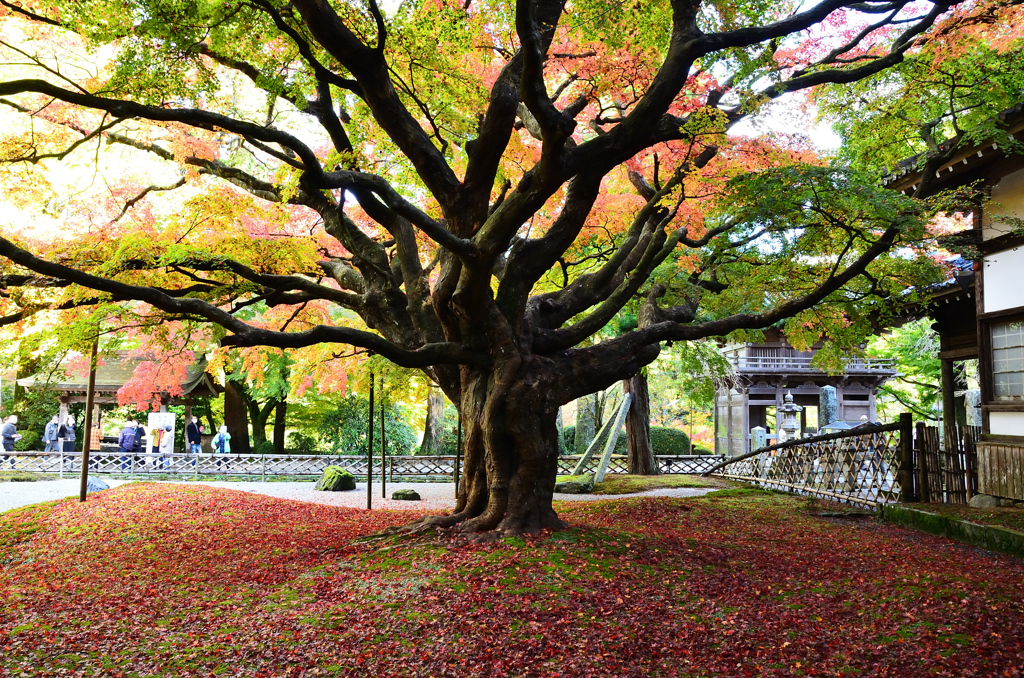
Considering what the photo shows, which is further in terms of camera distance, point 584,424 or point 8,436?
point 584,424

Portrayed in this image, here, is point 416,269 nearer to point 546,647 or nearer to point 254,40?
point 254,40

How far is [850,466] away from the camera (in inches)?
516

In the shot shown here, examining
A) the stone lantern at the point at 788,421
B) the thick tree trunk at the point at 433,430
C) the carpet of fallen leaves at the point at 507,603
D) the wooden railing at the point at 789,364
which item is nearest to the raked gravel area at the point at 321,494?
the carpet of fallen leaves at the point at 507,603

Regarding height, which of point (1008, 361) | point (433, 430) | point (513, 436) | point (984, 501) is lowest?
point (984, 501)

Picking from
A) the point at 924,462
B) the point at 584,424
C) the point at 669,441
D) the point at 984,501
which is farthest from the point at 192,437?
the point at 984,501

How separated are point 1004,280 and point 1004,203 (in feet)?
4.83

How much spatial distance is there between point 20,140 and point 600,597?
10.0 m

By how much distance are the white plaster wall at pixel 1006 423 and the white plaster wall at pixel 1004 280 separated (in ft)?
6.14

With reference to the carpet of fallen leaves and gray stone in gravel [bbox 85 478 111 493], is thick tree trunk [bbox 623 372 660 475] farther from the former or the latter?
gray stone in gravel [bbox 85 478 111 493]

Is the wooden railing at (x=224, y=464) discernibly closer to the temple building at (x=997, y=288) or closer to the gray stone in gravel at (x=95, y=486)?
the gray stone in gravel at (x=95, y=486)

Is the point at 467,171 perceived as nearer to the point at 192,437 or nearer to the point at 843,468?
the point at 843,468

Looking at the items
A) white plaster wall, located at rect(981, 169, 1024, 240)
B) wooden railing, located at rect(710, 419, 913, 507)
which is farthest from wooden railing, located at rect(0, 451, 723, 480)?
white plaster wall, located at rect(981, 169, 1024, 240)

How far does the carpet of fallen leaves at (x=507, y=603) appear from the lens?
488 cm

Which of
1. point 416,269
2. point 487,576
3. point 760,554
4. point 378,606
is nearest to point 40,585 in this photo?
point 378,606
